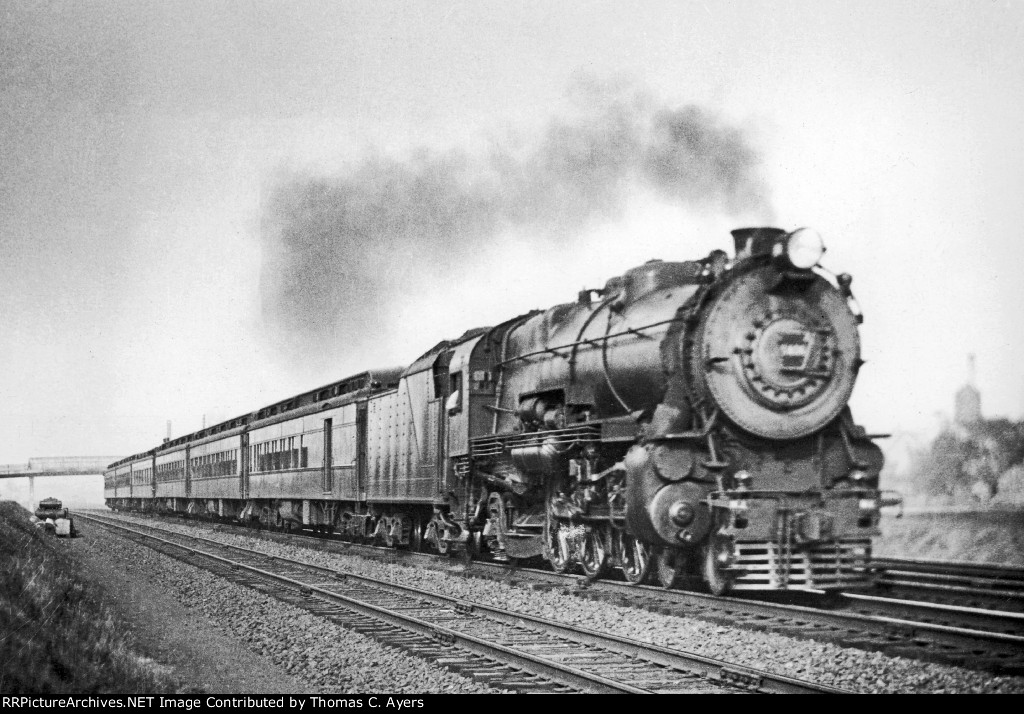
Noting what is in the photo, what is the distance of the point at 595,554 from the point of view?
1261 cm

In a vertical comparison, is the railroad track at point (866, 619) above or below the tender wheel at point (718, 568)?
below

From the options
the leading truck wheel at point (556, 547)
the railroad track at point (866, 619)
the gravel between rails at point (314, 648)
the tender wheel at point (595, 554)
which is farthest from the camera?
the leading truck wheel at point (556, 547)

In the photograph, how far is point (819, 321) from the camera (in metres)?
10.9

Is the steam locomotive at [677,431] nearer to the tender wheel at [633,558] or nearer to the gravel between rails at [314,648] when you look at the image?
the tender wheel at [633,558]

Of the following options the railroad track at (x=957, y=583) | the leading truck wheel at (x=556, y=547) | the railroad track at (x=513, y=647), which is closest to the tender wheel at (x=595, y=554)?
the leading truck wheel at (x=556, y=547)

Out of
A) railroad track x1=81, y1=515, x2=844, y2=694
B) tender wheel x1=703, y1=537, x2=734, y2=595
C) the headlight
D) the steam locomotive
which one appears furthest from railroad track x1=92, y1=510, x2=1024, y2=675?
the headlight

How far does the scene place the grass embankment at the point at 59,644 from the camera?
273 inches

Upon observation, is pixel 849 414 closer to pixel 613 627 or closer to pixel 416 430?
pixel 613 627

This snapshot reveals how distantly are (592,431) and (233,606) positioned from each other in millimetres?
5043

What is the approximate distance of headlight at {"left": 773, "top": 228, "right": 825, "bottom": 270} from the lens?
34.7ft

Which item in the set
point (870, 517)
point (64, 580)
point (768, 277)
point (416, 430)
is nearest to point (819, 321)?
point (768, 277)

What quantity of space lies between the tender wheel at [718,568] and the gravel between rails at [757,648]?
3.39 feet

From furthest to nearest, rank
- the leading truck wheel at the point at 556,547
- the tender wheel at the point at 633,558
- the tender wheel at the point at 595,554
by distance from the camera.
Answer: the leading truck wheel at the point at 556,547 < the tender wheel at the point at 595,554 < the tender wheel at the point at 633,558

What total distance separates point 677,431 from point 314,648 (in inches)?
176
